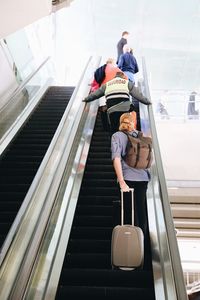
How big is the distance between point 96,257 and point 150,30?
12.7 metres

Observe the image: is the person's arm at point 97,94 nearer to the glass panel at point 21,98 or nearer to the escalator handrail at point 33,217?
the glass panel at point 21,98

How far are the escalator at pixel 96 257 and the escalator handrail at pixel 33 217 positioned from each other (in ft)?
2.10

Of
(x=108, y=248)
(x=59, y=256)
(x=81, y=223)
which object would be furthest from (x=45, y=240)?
(x=81, y=223)

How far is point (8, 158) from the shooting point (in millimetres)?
6082

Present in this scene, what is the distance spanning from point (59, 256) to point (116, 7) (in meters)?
12.3

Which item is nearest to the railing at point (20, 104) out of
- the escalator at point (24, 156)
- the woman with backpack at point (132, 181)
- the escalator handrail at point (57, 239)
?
the escalator at point (24, 156)

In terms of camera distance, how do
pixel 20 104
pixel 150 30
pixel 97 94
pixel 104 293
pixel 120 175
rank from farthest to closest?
pixel 150 30, pixel 20 104, pixel 97 94, pixel 120 175, pixel 104 293

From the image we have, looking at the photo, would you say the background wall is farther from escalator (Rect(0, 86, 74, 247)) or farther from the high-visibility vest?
escalator (Rect(0, 86, 74, 247))

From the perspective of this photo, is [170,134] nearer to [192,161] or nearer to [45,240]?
[192,161]

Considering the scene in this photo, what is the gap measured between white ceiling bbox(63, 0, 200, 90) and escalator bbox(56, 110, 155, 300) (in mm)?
10195

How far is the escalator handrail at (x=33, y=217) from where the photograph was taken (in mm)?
2477

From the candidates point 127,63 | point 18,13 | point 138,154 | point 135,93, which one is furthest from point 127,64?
point 138,154

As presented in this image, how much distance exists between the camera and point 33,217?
3.03 metres

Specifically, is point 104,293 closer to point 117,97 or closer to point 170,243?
point 170,243
